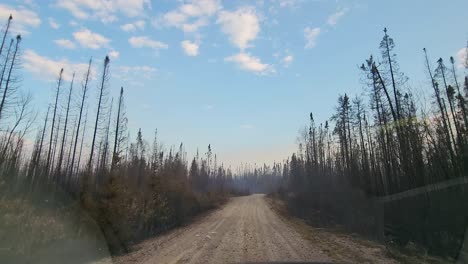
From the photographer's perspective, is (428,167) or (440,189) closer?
(440,189)

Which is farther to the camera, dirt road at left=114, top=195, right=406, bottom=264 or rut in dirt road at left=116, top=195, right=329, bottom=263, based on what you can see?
rut in dirt road at left=116, top=195, right=329, bottom=263

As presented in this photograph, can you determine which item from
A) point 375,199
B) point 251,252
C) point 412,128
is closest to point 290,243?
point 251,252

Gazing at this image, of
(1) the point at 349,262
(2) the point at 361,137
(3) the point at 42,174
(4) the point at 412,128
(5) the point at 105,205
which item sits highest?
(2) the point at 361,137

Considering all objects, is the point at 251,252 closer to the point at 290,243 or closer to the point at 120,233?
the point at 290,243

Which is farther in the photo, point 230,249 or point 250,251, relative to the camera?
point 230,249

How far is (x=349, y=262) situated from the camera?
39.6ft

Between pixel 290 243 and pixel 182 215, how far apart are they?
A: 17543mm

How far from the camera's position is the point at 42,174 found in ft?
110

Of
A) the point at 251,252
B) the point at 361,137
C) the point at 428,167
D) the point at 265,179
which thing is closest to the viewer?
the point at 251,252

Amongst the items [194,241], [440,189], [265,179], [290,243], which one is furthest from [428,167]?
[265,179]

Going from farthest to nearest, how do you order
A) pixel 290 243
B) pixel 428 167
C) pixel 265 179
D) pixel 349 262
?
1. pixel 265 179
2. pixel 428 167
3. pixel 290 243
4. pixel 349 262

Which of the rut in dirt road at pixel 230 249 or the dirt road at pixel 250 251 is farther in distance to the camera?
the rut in dirt road at pixel 230 249

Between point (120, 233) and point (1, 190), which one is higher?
point (1, 190)

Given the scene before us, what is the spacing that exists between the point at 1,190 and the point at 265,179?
18014 cm
